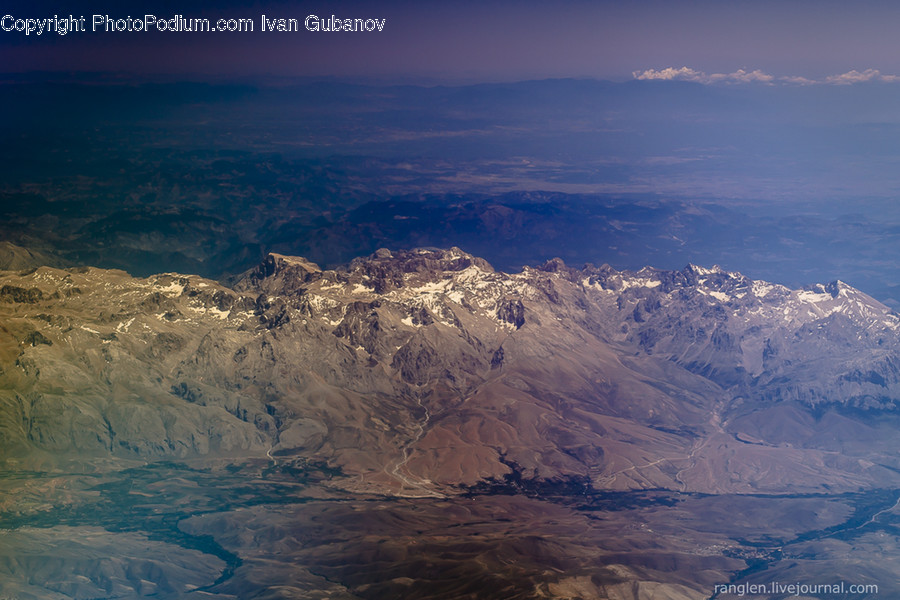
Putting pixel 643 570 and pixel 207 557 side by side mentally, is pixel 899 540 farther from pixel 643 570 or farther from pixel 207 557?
pixel 207 557

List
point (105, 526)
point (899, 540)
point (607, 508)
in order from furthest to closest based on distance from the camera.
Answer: point (607, 508), point (899, 540), point (105, 526)

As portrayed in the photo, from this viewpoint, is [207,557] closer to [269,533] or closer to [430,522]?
[269,533]

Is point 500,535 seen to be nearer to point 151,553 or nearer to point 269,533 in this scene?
point 269,533

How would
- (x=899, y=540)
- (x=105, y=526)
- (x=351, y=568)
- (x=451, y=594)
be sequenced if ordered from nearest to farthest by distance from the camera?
1. (x=451, y=594)
2. (x=351, y=568)
3. (x=105, y=526)
4. (x=899, y=540)

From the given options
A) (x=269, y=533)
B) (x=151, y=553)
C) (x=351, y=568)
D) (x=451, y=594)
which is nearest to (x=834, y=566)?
(x=451, y=594)

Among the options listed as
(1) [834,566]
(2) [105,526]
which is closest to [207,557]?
(2) [105,526]

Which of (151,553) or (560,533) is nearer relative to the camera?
(151,553)

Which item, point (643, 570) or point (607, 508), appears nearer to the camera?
point (643, 570)

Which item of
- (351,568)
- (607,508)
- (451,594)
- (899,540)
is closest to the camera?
(451,594)

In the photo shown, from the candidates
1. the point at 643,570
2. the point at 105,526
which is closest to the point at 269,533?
the point at 105,526
